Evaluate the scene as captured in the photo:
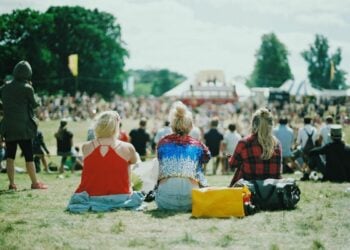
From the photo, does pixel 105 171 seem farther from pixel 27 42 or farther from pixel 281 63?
pixel 281 63

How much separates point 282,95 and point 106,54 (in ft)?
98.0

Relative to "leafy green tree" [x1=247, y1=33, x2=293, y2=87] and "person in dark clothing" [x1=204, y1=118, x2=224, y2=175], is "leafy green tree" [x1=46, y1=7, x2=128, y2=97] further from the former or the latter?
"person in dark clothing" [x1=204, y1=118, x2=224, y2=175]

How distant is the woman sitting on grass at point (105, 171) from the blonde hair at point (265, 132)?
1.77 metres

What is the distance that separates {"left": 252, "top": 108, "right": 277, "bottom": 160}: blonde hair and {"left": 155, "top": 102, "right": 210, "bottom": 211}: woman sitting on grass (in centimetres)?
81

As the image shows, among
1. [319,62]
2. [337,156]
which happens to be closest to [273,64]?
[319,62]

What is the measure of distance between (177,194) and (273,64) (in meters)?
100

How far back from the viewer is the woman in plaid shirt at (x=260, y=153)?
8.29 metres

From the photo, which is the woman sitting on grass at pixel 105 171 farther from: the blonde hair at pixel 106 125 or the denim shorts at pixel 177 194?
the denim shorts at pixel 177 194

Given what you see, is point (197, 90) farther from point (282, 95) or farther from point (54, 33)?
point (54, 33)

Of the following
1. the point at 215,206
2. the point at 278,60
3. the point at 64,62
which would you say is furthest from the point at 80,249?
the point at 278,60

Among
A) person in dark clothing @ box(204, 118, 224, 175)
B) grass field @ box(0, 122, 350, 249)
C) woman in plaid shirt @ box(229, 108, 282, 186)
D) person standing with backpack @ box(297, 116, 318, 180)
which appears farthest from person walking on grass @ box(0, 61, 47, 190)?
person in dark clothing @ box(204, 118, 224, 175)

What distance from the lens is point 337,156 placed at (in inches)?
483

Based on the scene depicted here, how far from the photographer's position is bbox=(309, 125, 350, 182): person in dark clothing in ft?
40.1

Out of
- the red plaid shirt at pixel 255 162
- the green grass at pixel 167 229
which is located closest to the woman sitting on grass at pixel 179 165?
the green grass at pixel 167 229
